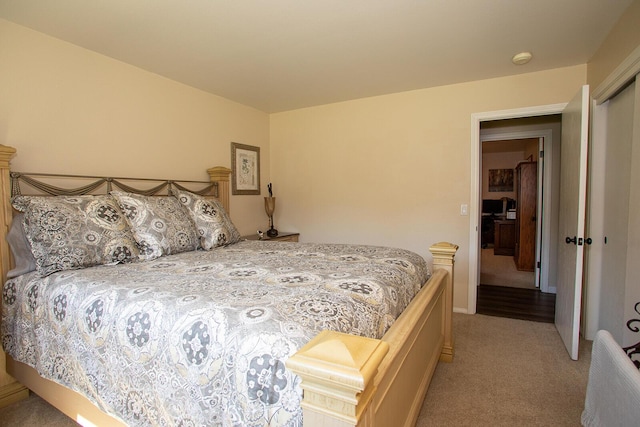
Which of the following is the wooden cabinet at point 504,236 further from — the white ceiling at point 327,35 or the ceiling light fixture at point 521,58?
the ceiling light fixture at point 521,58

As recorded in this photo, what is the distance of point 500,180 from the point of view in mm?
8336

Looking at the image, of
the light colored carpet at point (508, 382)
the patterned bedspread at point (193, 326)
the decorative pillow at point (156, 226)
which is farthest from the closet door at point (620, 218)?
the decorative pillow at point (156, 226)

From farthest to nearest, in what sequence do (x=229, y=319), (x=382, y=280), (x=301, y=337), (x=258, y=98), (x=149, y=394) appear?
(x=258, y=98) < (x=382, y=280) < (x=149, y=394) < (x=229, y=319) < (x=301, y=337)

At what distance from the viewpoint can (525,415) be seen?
177 cm

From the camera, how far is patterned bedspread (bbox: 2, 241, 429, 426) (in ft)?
3.16

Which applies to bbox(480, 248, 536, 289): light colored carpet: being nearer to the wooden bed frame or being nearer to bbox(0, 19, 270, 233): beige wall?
the wooden bed frame

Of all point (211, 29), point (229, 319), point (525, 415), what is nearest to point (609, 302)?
point (525, 415)

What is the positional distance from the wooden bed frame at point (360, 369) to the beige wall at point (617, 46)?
5.39 feet

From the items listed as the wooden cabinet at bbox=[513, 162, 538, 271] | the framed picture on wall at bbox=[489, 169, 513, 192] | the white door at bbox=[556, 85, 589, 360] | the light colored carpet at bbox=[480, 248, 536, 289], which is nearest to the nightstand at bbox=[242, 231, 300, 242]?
the white door at bbox=[556, 85, 589, 360]

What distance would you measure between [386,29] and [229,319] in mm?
2116

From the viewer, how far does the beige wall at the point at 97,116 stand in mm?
2088

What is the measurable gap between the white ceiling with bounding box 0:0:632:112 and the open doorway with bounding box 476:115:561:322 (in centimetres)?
125

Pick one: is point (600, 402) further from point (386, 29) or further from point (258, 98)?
point (258, 98)

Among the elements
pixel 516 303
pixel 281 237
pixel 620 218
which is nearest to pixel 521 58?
pixel 620 218
